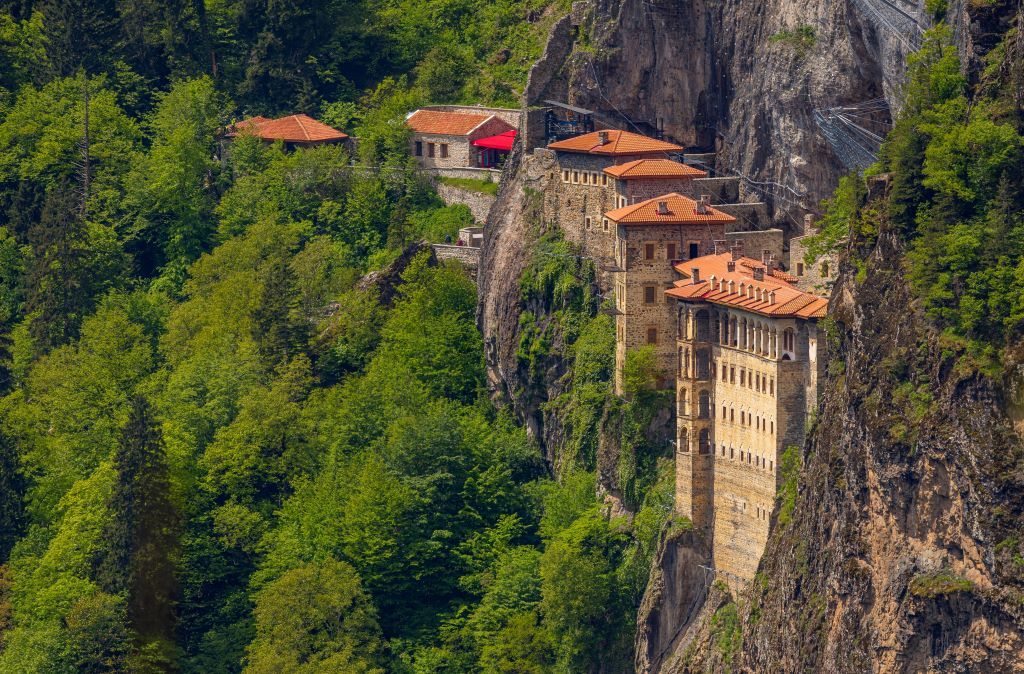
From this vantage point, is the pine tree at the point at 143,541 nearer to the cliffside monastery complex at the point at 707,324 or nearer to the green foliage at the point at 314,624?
the green foliage at the point at 314,624

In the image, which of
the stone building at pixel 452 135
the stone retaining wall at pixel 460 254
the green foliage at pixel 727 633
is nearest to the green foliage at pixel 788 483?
the green foliage at pixel 727 633

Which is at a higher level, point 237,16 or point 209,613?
point 237,16

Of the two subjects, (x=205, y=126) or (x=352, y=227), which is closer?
(x=352, y=227)

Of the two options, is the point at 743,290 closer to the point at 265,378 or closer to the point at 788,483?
the point at 788,483

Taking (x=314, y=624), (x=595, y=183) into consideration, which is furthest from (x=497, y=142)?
(x=314, y=624)

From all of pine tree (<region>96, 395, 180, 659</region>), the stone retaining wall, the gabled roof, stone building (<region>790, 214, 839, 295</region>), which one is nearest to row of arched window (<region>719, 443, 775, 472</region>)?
stone building (<region>790, 214, 839, 295</region>)

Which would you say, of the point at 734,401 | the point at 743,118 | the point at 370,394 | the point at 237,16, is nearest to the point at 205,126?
the point at 237,16

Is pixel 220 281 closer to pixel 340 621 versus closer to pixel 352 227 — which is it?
pixel 352 227

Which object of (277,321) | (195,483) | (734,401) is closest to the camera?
(734,401)
